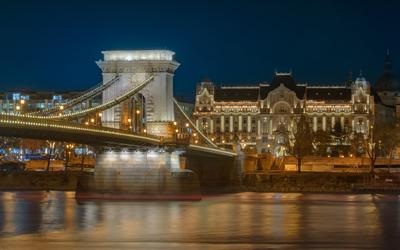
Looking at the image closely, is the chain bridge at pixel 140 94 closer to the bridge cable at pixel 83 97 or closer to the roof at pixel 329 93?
the bridge cable at pixel 83 97

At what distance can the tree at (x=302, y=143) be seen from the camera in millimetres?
132000

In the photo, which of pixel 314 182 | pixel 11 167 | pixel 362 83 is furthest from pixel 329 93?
pixel 11 167

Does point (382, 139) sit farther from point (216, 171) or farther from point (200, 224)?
point (200, 224)

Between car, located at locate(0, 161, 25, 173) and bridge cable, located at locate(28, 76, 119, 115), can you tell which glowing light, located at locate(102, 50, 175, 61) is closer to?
bridge cable, located at locate(28, 76, 119, 115)

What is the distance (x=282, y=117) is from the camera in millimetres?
180250

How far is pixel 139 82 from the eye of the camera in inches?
3300

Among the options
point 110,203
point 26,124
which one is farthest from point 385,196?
point 26,124

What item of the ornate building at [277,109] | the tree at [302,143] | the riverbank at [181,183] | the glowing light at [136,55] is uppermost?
the ornate building at [277,109]

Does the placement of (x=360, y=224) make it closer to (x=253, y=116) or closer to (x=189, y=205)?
(x=189, y=205)

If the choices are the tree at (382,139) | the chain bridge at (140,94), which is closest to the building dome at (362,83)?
the tree at (382,139)

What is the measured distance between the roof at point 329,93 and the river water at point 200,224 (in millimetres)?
99949

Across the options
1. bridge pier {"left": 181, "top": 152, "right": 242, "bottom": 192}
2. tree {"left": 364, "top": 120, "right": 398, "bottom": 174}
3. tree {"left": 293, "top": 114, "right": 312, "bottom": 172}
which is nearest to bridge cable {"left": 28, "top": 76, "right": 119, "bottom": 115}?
bridge pier {"left": 181, "top": 152, "right": 242, "bottom": 192}

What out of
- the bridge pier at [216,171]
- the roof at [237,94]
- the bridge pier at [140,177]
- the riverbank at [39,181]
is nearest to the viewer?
the bridge pier at [140,177]

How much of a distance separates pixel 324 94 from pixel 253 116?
11860 millimetres
